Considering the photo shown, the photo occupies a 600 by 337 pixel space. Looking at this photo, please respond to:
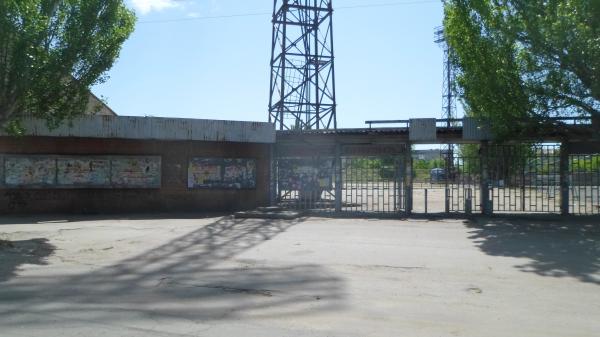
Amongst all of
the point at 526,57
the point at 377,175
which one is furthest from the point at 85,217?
the point at 526,57

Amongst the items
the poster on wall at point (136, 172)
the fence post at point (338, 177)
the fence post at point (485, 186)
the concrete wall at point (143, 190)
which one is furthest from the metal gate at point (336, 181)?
the poster on wall at point (136, 172)

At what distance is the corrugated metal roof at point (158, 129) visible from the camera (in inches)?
736

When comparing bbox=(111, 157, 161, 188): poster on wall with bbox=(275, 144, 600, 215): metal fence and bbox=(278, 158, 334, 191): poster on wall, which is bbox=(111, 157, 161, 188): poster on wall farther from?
bbox=(278, 158, 334, 191): poster on wall

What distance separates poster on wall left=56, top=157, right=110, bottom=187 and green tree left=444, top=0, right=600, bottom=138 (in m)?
13.3

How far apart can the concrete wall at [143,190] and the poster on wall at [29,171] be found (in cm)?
23

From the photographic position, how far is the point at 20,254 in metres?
11.1

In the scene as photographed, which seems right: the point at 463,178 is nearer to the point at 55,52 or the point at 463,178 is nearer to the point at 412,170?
A: the point at 412,170

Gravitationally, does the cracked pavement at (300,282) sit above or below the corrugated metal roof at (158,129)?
below

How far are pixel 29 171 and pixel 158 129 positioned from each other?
4925 millimetres

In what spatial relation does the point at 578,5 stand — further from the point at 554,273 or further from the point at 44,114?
the point at 44,114

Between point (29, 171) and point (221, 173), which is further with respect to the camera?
point (221, 173)

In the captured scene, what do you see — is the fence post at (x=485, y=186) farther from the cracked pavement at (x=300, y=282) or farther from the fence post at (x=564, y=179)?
the cracked pavement at (x=300, y=282)

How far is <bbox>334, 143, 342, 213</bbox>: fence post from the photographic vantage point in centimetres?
1941

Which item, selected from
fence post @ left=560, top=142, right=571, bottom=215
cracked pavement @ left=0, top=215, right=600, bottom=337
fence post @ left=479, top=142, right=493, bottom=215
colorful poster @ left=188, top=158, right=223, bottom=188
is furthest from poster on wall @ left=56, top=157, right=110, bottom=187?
fence post @ left=560, top=142, right=571, bottom=215
